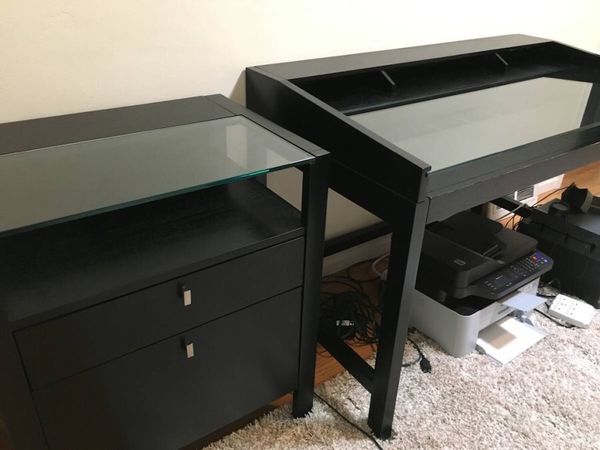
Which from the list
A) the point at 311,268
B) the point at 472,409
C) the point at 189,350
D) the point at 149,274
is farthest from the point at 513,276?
the point at 149,274

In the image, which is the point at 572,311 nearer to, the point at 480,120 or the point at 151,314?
the point at 480,120

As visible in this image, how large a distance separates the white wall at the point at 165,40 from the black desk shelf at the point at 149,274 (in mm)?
66

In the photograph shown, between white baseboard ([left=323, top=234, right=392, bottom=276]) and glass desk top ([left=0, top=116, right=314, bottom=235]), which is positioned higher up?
glass desk top ([left=0, top=116, right=314, bottom=235])

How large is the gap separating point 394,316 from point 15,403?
0.72 meters

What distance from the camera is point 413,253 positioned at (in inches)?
41.9

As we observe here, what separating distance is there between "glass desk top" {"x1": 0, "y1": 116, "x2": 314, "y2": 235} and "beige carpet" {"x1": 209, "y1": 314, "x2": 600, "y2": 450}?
0.69 meters

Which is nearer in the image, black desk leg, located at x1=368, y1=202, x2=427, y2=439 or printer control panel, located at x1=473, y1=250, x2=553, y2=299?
black desk leg, located at x1=368, y1=202, x2=427, y2=439

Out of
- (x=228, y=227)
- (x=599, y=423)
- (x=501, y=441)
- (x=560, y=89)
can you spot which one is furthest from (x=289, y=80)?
(x=599, y=423)

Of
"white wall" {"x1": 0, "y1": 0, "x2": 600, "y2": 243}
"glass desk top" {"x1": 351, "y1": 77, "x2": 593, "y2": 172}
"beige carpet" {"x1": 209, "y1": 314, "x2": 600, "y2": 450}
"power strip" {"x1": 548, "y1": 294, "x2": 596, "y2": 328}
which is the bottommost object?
"beige carpet" {"x1": 209, "y1": 314, "x2": 600, "y2": 450}

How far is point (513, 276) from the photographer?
5.26 feet

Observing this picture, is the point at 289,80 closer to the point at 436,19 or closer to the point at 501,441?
the point at 436,19

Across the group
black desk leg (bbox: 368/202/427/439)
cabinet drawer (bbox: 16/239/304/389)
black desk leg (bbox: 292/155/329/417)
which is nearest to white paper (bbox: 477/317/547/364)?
black desk leg (bbox: 368/202/427/439)

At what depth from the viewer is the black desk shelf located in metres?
0.88

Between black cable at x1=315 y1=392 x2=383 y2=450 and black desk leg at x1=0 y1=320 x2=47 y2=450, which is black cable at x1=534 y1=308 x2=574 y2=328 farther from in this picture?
black desk leg at x1=0 y1=320 x2=47 y2=450
